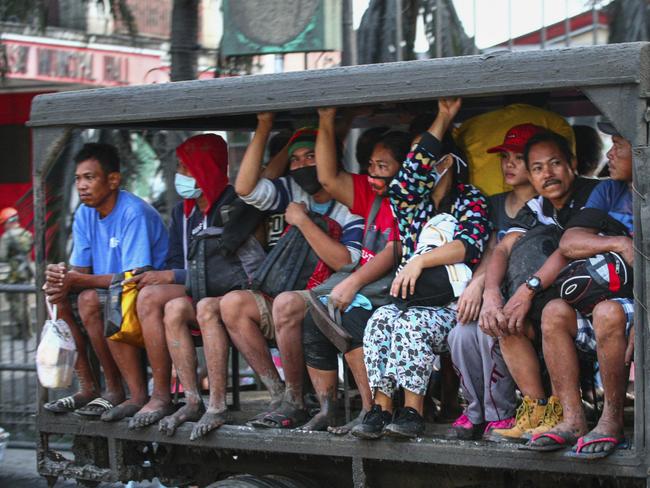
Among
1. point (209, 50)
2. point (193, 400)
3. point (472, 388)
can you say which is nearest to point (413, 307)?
point (472, 388)

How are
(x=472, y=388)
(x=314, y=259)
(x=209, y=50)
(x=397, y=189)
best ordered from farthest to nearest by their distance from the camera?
(x=209, y=50) < (x=314, y=259) < (x=397, y=189) < (x=472, y=388)

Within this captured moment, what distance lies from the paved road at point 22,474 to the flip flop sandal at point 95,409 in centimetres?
195

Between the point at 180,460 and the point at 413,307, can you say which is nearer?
the point at 413,307

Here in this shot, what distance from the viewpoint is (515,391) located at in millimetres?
4625

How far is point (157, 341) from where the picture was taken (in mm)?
5379

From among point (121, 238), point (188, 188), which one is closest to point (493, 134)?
point (188, 188)

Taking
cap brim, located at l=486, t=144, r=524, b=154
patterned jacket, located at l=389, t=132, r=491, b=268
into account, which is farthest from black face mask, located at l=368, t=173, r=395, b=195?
cap brim, located at l=486, t=144, r=524, b=154

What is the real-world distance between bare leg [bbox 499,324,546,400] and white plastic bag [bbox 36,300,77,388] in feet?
7.46

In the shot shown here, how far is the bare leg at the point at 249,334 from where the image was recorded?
16.9 feet

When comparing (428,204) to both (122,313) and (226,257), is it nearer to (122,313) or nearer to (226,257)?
(226,257)

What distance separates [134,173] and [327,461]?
153 inches

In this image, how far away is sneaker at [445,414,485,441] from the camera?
14.8 ft

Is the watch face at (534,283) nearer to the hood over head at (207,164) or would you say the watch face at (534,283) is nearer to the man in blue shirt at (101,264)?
the hood over head at (207,164)

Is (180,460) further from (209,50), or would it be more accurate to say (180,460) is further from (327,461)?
(209,50)
